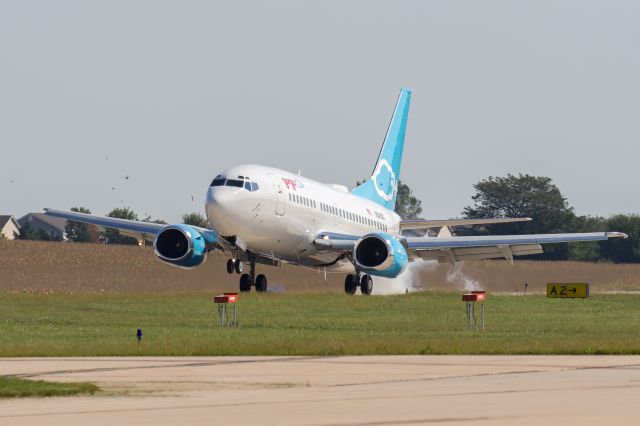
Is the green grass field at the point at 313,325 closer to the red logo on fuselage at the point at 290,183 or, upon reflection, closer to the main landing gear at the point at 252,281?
the main landing gear at the point at 252,281

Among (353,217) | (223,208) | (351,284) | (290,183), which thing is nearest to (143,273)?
(353,217)

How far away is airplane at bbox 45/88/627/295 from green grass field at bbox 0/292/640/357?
1.65 metres

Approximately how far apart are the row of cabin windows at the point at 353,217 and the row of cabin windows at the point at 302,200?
3.09 ft

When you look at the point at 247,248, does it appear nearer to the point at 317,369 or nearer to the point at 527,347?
the point at 527,347

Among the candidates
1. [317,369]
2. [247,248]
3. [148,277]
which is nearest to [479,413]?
[317,369]

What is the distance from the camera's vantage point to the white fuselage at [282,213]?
4772 cm

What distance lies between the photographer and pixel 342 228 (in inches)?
2224

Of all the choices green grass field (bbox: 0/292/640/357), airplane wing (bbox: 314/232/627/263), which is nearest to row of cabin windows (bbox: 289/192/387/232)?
airplane wing (bbox: 314/232/627/263)

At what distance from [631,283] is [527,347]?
42.9 m

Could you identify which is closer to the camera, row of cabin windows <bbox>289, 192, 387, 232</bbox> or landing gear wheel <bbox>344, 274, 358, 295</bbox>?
row of cabin windows <bbox>289, 192, 387, 232</bbox>

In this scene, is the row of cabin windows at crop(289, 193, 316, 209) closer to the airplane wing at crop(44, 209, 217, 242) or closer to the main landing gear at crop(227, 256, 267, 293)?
the main landing gear at crop(227, 256, 267, 293)

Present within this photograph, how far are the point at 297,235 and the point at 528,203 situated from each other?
259ft

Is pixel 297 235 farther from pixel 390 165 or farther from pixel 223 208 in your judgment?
pixel 390 165

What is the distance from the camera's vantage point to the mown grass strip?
20.1 meters
